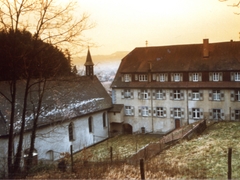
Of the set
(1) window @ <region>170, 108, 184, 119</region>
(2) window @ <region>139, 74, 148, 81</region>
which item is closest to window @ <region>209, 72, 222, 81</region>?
(1) window @ <region>170, 108, 184, 119</region>

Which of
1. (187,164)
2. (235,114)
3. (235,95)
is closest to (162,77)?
(235,95)

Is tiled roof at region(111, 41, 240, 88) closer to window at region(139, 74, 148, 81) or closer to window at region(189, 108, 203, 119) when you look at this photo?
window at region(139, 74, 148, 81)

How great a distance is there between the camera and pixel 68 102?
110 feet

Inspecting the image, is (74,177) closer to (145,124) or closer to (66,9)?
(66,9)

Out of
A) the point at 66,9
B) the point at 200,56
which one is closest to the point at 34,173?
the point at 66,9

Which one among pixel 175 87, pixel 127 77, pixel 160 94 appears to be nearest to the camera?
pixel 175 87

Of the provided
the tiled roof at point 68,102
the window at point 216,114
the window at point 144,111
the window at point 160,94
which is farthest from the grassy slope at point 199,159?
the window at point 144,111

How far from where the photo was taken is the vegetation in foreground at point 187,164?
1405 centimetres

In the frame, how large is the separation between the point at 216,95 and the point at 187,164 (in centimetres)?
2019

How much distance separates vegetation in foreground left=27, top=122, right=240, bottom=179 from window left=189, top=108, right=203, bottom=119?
9.53 m

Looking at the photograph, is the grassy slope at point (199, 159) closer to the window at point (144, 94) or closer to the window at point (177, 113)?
the window at point (177, 113)

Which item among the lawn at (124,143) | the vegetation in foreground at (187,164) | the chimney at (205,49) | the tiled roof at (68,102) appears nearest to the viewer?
the vegetation in foreground at (187,164)

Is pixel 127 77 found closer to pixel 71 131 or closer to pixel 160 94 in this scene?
pixel 160 94

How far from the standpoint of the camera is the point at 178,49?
40.1m
